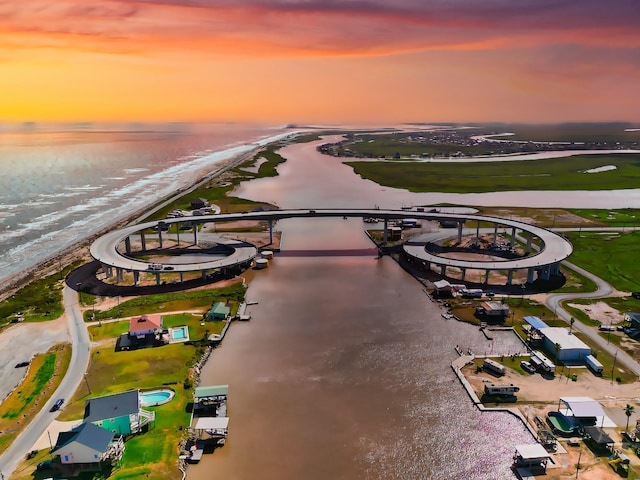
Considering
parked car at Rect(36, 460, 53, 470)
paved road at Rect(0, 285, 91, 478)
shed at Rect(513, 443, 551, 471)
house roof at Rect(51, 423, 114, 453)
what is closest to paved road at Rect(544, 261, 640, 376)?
shed at Rect(513, 443, 551, 471)

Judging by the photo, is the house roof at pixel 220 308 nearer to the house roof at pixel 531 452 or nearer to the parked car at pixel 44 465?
the parked car at pixel 44 465

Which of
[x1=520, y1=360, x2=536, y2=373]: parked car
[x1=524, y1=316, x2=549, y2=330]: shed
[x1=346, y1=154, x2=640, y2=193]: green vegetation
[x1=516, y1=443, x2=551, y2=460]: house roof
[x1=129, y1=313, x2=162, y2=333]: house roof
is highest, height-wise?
[x1=346, y1=154, x2=640, y2=193]: green vegetation

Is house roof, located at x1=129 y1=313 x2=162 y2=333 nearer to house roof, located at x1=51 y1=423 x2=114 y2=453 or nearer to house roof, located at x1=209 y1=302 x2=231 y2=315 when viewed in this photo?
house roof, located at x1=209 y1=302 x2=231 y2=315

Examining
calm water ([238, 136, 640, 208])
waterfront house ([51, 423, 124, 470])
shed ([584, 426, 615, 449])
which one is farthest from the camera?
calm water ([238, 136, 640, 208])

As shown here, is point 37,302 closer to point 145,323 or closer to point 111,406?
point 145,323

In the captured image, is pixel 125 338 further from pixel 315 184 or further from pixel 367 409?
pixel 315 184

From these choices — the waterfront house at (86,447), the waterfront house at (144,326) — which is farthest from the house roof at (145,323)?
the waterfront house at (86,447)
